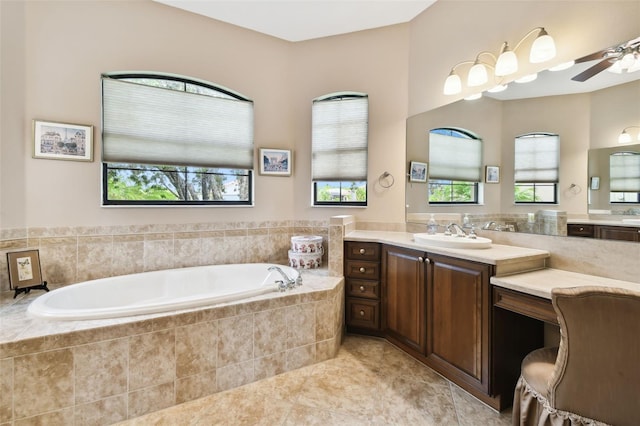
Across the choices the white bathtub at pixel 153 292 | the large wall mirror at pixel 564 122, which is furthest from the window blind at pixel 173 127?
the large wall mirror at pixel 564 122

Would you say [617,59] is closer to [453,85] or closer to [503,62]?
[503,62]

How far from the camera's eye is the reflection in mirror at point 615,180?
4.64 ft

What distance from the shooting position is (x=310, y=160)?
3082mm

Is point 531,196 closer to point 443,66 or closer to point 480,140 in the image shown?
point 480,140

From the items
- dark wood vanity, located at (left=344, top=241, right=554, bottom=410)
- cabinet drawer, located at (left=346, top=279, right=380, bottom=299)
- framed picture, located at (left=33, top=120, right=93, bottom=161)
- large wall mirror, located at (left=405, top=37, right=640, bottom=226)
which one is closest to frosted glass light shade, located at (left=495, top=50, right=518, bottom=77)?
large wall mirror, located at (left=405, top=37, right=640, bottom=226)

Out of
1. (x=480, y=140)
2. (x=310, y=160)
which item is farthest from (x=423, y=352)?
(x=310, y=160)

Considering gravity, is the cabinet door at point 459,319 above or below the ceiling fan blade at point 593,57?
below

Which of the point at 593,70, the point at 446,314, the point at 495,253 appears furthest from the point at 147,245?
the point at 593,70

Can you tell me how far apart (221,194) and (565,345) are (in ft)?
9.41

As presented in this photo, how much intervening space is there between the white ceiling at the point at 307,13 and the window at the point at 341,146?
69 centimetres

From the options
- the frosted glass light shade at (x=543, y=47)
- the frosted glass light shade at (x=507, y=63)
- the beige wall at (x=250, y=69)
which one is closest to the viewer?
the frosted glass light shade at (x=543, y=47)

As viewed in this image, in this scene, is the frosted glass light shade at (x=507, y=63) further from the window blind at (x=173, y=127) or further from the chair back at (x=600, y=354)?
the window blind at (x=173, y=127)

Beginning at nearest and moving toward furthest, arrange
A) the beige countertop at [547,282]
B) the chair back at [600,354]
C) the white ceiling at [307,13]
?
the chair back at [600,354], the beige countertop at [547,282], the white ceiling at [307,13]

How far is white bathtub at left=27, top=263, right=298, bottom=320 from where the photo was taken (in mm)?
1609
